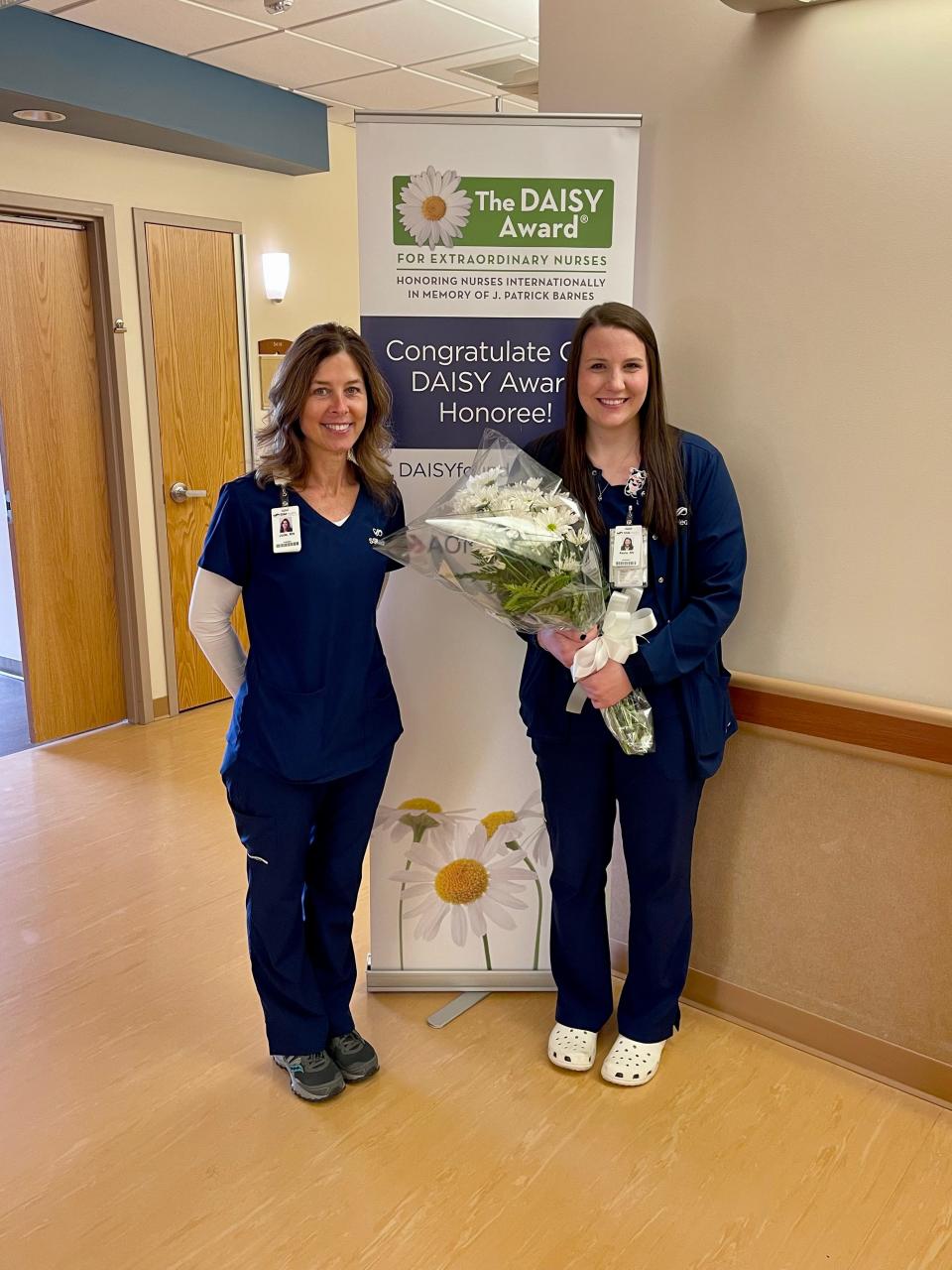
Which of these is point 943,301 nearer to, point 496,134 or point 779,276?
point 779,276

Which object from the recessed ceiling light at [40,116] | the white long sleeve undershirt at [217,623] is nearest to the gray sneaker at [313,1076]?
the white long sleeve undershirt at [217,623]

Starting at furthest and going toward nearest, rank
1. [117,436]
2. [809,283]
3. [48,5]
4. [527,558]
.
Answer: [117,436]
[48,5]
[809,283]
[527,558]

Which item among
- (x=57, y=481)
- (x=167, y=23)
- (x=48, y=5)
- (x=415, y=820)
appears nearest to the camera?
(x=415, y=820)

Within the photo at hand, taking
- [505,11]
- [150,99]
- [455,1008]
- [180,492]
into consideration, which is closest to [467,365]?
[455,1008]

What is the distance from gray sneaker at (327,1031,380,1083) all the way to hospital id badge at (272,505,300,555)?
1.14 meters

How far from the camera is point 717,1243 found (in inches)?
76.9

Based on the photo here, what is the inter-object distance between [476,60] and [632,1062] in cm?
377

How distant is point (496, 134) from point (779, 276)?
69 centimetres

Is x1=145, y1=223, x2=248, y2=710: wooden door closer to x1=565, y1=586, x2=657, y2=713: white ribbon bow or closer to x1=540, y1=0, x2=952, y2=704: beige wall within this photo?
x1=540, y1=0, x2=952, y2=704: beige wall

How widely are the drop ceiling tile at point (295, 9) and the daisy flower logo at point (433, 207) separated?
5.78 ft

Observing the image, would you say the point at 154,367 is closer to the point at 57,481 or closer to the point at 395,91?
the point at 57,481

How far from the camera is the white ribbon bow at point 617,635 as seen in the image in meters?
2.13

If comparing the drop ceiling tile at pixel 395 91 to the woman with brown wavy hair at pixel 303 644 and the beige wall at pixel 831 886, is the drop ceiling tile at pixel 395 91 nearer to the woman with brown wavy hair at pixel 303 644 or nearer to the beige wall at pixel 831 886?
the woman with brown wavy hair at pixel 303 644

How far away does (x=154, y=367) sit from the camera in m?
4.71
